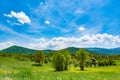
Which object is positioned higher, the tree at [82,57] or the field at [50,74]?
the tree at [82,57]

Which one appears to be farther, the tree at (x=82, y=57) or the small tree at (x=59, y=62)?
the tree at (x=82, y=57)

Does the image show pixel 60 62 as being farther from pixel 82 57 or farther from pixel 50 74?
pixel 50 74

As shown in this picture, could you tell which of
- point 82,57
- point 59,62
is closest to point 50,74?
point 59,62

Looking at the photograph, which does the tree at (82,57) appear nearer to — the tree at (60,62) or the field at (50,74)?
the tree at (60,62)

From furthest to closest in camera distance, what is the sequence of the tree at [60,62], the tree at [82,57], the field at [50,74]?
1. the tree at [82,57]
2. the tree at [60,62]
3. the field at [50,74]

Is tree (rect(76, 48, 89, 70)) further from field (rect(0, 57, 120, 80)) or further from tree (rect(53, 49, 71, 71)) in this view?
field (rect(0, 57, 120, 80))

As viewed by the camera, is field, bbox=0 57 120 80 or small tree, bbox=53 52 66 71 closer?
field, bbox=0 57 120 80

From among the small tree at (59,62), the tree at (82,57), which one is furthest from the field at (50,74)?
the tree at (82,57)

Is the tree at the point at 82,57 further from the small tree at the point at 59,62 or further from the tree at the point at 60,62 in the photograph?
the small tree at the point at 59,62

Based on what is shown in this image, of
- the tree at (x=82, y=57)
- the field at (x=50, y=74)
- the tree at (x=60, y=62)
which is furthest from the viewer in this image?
the tree at (x=82, y=57)

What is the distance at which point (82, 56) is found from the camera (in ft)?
316

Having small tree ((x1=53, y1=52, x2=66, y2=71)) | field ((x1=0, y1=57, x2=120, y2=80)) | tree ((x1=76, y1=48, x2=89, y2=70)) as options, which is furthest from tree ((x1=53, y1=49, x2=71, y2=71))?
tree ((x1=76, y1=48, x2=89, y2=70))

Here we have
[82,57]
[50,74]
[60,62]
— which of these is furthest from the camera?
[82,57]

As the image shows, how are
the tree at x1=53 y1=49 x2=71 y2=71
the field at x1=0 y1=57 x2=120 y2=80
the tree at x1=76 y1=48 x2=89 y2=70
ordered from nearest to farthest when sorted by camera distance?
→ the field at x1=0 y1=57 x2=120 y2=80 → the tree at x1=53 y1=49 x2=71 y2=71 → the tree at x1=76 y1=48 x2=89 y2=70
